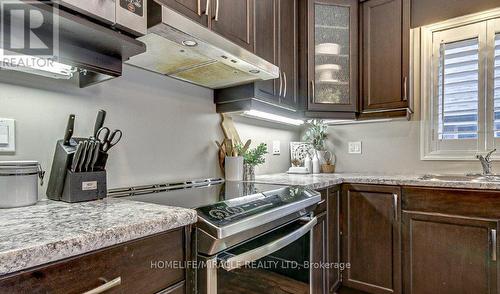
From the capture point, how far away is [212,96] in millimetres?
1796

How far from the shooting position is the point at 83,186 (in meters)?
0.93

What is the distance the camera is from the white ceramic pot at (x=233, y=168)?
70.5 inches

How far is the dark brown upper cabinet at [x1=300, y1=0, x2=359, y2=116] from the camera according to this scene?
7.07 ft

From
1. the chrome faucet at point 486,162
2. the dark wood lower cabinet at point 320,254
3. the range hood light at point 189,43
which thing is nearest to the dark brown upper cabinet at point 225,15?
the range hood light at point 189,43

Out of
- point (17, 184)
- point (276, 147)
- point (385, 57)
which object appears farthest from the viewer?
point (276, 147)

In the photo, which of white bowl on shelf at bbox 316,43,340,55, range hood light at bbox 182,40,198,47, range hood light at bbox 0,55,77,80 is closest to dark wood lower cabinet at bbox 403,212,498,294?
white bowl on shelf at bbox 316,43,340,55

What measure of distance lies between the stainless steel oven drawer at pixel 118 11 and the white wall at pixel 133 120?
42cm

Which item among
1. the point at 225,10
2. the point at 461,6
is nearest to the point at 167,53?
the point at 225,10

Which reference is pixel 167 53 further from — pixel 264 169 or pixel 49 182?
pixel 264 169

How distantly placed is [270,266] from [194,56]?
953 mm

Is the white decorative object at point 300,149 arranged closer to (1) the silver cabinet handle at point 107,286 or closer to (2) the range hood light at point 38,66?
(2) the range hood light at point 38,66

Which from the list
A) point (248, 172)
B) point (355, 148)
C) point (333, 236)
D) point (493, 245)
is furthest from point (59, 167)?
point (355, 148)

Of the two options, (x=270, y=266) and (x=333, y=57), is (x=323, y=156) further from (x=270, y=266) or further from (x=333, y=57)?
(x=270, y=266)

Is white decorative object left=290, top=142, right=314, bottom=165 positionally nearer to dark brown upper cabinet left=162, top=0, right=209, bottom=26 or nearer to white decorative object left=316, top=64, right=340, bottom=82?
white decorative object left=316, top=64, right=340, bottom=82
